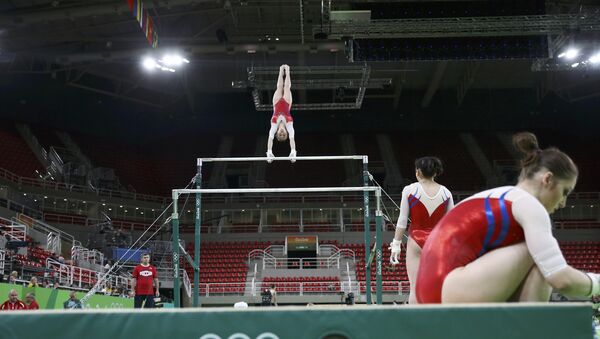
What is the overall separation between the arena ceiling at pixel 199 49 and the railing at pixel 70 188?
16.1 feet

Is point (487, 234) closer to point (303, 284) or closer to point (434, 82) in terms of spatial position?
point (303, 284)

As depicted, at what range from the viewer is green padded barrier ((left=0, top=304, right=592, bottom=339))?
183 cm

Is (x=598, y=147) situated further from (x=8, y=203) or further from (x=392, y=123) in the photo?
(x=8, y=203)

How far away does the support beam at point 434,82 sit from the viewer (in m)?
27.6

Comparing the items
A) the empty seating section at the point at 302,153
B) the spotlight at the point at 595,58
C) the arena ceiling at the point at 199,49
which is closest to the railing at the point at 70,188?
the empty seating section at the point at 302,153

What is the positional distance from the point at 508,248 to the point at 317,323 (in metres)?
0.86

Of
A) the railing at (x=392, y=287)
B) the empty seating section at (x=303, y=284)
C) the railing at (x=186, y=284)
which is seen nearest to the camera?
the railing at (x=392, y=287)

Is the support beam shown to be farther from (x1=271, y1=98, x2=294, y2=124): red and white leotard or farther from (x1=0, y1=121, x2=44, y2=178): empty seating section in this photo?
(x1=0, y1=121, x2=44, y2=178): empty seating section

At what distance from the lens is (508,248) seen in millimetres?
2260

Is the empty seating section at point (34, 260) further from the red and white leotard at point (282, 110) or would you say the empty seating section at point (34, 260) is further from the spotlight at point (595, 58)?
the spotlight at point (595, 58)

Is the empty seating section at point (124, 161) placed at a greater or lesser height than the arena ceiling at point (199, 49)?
lesser

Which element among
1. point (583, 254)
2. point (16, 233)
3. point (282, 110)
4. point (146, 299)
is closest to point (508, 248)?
point (282, 110)

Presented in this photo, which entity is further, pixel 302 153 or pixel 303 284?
pixel 302 153

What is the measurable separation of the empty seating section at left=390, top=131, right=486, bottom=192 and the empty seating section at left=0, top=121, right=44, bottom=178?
1839 centimetres
